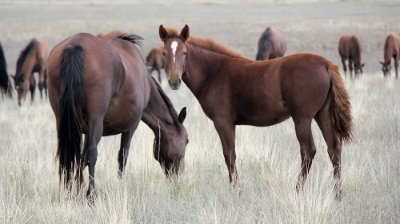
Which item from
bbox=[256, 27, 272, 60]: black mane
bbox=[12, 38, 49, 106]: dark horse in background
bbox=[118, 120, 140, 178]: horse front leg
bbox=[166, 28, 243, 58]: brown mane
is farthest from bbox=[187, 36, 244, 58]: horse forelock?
bbox=[12, 38, 49, 106]: dark horse in background

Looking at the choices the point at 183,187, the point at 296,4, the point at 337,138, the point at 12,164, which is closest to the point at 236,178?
the point at 183,187

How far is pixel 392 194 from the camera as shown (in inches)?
173

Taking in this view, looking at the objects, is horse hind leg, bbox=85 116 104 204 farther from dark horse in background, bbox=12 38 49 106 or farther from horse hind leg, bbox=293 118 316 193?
dark horse in background, bbox=12 38 49 106

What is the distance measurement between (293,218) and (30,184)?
111 inches

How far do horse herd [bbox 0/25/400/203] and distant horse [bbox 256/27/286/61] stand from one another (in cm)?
998

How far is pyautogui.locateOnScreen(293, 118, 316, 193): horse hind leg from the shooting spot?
4.76m

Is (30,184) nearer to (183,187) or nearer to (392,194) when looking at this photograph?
(183,187)

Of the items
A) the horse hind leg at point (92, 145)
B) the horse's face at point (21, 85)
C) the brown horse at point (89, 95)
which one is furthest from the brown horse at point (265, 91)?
the horse's face at point (21, 85)

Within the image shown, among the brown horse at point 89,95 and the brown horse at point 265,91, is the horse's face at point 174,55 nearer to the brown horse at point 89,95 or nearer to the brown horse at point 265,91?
the brown horse at point 265,91

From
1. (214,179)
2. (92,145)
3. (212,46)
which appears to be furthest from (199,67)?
(92,145)

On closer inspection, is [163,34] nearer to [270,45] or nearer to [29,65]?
[270,45]

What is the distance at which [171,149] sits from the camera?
594 cm

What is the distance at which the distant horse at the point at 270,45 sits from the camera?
15.8 meters

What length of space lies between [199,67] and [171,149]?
106 centimetres
